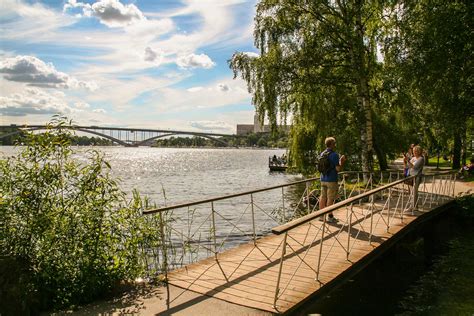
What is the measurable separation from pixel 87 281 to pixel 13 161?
249 cm

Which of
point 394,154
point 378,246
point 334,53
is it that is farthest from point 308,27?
point 394,154

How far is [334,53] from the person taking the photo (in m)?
16.7

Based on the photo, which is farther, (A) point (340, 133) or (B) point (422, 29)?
(A) point (340, 133)

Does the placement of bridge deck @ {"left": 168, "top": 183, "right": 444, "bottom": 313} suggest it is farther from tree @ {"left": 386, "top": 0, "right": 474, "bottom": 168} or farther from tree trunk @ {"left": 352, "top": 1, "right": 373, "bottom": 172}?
tree @ {"left": 386, "top": 0, "right": 474, "bottom": 168}

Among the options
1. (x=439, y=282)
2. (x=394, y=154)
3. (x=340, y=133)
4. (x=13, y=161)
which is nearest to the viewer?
(x=13, y=161)

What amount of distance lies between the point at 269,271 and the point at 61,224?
3496mm

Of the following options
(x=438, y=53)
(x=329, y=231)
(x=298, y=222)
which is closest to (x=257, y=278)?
(x=298, y=222)

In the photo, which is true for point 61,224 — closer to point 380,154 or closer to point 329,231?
point 329,231

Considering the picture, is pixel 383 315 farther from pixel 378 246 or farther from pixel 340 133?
pixel 340 133

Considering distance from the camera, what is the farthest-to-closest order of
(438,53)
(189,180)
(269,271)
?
(189,180) → (438,53) → (269,271)

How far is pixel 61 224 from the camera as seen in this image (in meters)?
6.66

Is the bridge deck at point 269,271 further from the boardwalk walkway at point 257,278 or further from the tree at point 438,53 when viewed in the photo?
the tree at point 438,53

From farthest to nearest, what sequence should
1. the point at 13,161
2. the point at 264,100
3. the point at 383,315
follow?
the point at 264,100, the point at 383,315, the point at 13,161

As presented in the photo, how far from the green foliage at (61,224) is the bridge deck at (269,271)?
1204 mm
